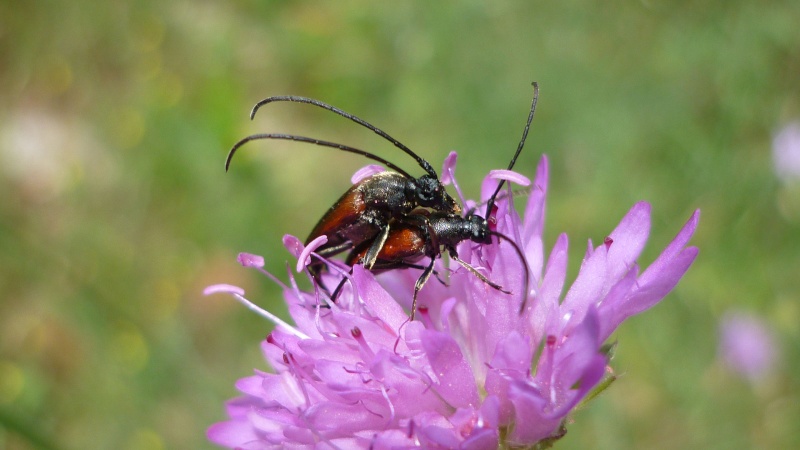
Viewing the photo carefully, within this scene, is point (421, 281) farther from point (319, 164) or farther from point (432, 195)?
point (319, 164)

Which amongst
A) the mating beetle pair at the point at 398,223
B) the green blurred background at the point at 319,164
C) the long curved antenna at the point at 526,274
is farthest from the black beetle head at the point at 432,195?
the green blurred background at the point at 319,164

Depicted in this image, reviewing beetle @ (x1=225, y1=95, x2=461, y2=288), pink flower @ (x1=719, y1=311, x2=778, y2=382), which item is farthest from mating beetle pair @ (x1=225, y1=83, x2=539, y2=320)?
pink flower @ (x1=719, y1=311, x2=778, y2=382)

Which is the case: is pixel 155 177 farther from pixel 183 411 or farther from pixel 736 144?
pixel 736 144

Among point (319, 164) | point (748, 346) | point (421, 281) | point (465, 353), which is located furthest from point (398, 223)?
point (319, 164)

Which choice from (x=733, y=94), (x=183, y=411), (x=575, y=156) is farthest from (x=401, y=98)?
(x=183, y=411)

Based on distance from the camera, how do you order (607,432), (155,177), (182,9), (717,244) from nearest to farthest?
(607,432) → (717,244) → (155,177) → (182,9)

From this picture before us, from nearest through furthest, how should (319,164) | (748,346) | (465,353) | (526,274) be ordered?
(526,274) → (465,353) → (748,346) → (319,164)
